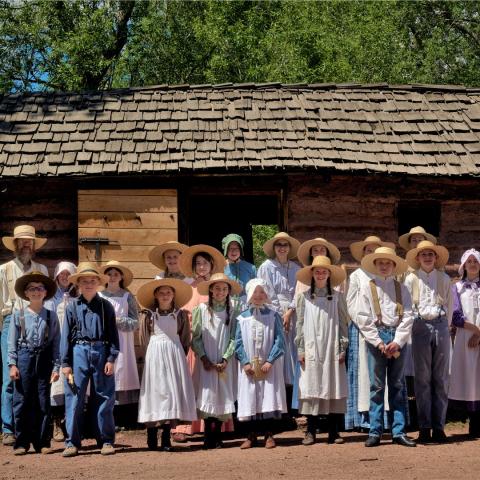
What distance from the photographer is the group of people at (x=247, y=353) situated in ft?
28.2

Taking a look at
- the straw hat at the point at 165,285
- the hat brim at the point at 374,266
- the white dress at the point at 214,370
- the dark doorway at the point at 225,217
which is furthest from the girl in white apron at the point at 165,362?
the dark doorway at the point at 225,217

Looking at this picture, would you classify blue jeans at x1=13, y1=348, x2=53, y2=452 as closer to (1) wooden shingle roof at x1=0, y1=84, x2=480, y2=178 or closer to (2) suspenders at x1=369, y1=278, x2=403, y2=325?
(1) wooden shingle roof at x1=0, y1=84, x2=480, y2=178

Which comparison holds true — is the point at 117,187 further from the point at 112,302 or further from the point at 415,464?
the point at 415,464

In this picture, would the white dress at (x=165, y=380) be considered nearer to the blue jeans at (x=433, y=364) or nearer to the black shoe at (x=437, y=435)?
the blue jeans at (x=433, y=364)

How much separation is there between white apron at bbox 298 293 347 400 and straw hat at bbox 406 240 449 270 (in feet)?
3.05

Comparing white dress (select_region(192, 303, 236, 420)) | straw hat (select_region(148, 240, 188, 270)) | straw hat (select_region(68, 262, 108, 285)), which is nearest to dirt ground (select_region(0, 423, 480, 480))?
white dress (select_region(192, 303, 236, 420))

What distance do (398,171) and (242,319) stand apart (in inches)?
132

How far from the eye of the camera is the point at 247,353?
8906 millimetres

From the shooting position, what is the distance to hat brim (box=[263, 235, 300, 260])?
33.6 feet

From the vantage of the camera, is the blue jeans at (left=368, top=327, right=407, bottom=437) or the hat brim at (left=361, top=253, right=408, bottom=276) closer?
the blue jeans at (left=368, top=327, right=407, bottom=437)

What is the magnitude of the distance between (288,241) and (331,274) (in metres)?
1.20

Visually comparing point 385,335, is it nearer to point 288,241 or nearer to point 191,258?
point 288,241

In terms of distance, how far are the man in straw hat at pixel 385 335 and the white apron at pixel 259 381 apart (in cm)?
89

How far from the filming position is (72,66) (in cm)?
2223
